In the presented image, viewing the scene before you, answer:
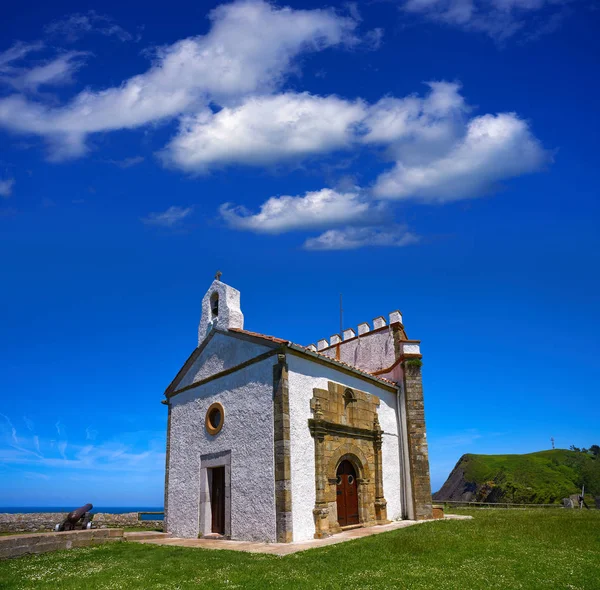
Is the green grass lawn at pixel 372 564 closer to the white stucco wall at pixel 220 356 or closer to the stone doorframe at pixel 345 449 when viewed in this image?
the stone doorframe at pixel 345 449

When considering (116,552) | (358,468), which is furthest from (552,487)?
(116,552)

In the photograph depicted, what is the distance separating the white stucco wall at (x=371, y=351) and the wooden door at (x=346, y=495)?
5.94 meters

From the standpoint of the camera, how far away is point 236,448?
16.0 metres

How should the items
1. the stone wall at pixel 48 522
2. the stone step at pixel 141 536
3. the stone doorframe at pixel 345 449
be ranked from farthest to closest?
the stone wall at pixel 48 522, the stone step at pixel 141 536, the stone doorframe at pixel 345 449

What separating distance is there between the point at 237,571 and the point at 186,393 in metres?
10.2

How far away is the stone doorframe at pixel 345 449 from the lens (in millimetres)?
15211

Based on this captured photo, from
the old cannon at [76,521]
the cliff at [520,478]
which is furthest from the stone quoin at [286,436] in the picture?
the cliff at [520,478]

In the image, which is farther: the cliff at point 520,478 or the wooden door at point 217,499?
the cliff at point 520,478

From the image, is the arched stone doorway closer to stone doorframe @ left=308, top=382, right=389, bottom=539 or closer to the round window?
stone doorframe @ left=308, top=382, right=389, bottom=539

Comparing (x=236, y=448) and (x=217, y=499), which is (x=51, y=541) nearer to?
(x=217, y=499)

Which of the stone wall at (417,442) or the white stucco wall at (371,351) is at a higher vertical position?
the white stucco wall at (371,351)

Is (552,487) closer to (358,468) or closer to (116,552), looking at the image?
(358,468)

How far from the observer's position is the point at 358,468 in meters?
17.4

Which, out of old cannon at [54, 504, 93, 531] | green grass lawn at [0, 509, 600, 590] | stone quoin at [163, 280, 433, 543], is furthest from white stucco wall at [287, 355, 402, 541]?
old cannon at [54, 504, 93, 531]
